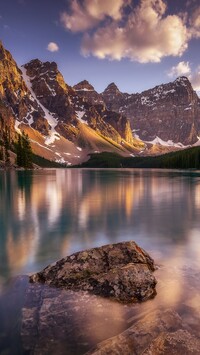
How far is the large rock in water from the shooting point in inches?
394

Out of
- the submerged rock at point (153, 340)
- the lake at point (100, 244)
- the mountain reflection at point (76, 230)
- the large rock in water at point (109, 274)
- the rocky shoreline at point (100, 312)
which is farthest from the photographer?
the mountain reflection at point (76, 230)

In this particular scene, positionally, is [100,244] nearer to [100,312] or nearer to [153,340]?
[100,312]

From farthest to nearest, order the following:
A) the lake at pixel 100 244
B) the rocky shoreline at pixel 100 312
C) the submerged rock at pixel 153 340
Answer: the lake at pixel 100 244, the rocky shoreline at pixel 100 312, the submerged rock at pixel 153 340

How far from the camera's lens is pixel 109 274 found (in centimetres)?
1045

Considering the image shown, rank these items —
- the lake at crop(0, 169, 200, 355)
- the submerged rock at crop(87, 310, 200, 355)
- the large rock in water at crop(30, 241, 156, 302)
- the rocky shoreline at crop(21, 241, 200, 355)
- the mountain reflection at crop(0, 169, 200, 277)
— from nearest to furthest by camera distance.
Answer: the submerged rock at crop(87, 310, 200, 355)
the rocky shoreline at crop(21, 241, 200, 355)
the lake at crop(0, 169, 200, 355)
the large rock in water at crop(30, 241, 156, 302)
the mountain reflection at crop(0, 169, 200, 277)

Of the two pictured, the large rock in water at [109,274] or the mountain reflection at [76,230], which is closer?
the large rock in water at [109,274]

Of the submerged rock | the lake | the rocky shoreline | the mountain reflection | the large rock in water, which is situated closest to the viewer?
the submerged rock

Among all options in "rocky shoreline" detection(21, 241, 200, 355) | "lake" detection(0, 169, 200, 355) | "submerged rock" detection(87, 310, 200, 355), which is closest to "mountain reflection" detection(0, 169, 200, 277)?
"lake" detection(0, 169, 200, 355)

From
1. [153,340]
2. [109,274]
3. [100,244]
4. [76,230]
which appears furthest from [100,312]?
[76,230]

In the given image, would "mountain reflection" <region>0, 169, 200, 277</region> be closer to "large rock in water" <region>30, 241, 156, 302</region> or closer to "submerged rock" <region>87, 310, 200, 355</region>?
"large rock in water" <region>30, 241, 156, 302</region>

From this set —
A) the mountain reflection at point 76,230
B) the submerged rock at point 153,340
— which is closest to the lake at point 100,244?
the mountain reflection at point 76,230

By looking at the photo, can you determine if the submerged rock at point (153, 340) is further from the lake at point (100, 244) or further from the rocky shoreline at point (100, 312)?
the lake at point (100, 244)

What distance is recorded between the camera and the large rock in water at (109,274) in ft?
32.8

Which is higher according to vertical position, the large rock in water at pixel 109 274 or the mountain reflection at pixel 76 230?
the large rock in water at pixel 109 274
